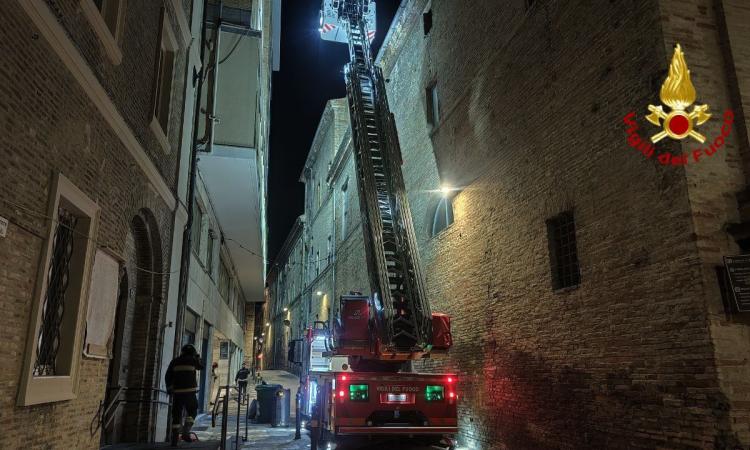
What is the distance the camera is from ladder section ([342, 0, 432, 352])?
9.90 m

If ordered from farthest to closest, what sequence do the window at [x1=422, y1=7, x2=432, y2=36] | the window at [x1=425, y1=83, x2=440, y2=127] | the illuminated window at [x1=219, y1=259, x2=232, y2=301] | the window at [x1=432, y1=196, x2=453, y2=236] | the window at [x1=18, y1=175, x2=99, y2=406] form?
the illuminated window at [x1=219, y1=259, x2=232, y2=301]
the window at [x1=422, y1=7, x2=432, y2=36]
the window at [x1=425, y1=83, x2=440, y2=127]
the window at [x1=432, y1=196, x2=453, y2=236]
the window at [x1=18, y1=175, x2=99, y2=406]

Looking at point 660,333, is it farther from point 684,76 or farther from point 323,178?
point 323,178

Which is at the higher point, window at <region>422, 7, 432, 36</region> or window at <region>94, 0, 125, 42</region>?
window at <region>422, 7, 432, 36</region>

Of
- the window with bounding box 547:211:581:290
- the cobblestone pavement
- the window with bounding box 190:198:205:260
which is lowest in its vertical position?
the cobblestone pavement

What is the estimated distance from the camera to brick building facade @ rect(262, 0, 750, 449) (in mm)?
6781

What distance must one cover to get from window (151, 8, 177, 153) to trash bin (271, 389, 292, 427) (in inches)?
332

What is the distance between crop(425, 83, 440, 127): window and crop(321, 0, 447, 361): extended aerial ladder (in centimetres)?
168

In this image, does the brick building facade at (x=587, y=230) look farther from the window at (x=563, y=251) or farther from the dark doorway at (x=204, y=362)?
the dark doorway at (x=204, y=362)

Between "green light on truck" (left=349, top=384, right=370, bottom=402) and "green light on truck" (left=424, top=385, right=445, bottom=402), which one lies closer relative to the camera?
"green light on truck" (left=349, top=384, right=370, bottom=402)

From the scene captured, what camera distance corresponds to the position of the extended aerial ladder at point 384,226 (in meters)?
9.85

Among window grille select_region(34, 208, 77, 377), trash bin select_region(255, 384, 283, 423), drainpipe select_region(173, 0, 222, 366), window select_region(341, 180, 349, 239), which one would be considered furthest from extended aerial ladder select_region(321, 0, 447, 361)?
window select_region(341, 180, 349, 239)

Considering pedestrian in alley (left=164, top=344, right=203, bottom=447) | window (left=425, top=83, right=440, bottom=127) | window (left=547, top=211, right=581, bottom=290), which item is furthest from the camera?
window (left=425, top=83, right=440, bottom=127)

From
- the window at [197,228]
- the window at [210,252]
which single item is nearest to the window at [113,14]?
the window at [197,228]

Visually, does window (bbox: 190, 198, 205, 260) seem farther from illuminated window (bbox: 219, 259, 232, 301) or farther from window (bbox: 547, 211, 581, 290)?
window (bbox: 547, 211, 581, 290)
